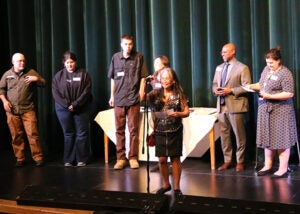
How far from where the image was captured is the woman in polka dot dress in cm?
465

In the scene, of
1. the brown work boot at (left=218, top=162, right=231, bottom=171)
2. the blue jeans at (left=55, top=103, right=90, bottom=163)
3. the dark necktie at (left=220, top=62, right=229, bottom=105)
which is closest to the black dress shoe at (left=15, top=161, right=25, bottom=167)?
the blue jeans at (left=55, top=103, right=90, bottom=163)

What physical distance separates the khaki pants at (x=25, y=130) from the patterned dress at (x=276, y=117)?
2.73m

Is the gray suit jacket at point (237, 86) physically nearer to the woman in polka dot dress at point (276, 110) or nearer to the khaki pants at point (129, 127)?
the woman in polka dot dress at point (276, 110)

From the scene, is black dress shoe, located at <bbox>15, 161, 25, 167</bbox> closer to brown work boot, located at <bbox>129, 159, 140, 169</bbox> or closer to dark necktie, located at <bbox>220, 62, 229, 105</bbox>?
brown work boot, located at <bbox>129, 159, 140, 169</bbox>

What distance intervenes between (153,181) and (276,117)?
139cm

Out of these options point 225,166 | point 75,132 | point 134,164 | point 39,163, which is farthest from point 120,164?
point 225,166

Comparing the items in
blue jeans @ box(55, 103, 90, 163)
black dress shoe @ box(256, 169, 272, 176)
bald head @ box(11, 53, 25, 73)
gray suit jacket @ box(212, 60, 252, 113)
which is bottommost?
black dress shoe @ box(256, 169, 272, 176)

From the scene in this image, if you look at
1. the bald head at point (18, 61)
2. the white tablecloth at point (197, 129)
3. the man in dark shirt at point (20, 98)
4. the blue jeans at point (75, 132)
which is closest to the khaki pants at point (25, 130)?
the man in dark shirt at point (20, 98)

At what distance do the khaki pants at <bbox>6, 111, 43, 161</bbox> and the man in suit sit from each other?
2248 millimetres

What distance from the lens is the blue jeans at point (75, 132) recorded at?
5.73 m

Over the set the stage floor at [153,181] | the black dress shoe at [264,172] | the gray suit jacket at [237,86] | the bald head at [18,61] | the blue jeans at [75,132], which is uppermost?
the bald head at [18,61]

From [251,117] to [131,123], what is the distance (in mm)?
1417

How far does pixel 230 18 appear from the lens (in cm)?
562

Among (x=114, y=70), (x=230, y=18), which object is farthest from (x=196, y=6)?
(x=114, y=70)
